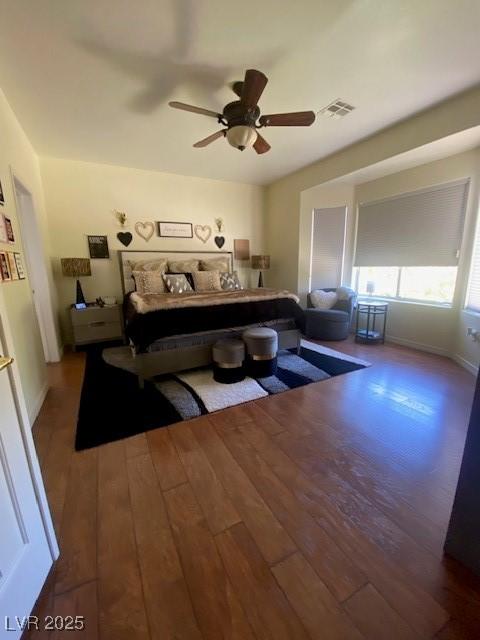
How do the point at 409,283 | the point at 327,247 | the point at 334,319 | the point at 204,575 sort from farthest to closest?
the point at 327,247 < the point at 334,319 < the point at 409,283 < the point at 204,575

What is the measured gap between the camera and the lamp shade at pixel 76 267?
3.56 meters

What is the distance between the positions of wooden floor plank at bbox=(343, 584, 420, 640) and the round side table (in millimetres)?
3201

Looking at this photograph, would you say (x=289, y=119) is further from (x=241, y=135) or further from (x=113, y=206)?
(x=113, y=206)

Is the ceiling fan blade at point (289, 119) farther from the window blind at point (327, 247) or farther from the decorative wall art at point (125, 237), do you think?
the decorative wall art at point (125, 237)

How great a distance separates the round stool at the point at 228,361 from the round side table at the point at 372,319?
7.08 feet

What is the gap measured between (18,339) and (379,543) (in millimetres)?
2615

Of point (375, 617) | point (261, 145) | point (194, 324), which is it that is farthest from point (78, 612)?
point (261, 145)

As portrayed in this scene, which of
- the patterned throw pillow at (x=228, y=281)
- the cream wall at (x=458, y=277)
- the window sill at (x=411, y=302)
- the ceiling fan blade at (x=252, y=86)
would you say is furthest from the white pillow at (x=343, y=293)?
the ceiling fan blade at (x=252, y=86)

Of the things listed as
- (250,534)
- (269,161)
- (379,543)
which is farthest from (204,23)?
(379,543)

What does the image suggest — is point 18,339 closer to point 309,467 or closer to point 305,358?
point 309,467

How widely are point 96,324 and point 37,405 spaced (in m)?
1.67

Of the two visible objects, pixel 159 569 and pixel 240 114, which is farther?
pixel 240 114

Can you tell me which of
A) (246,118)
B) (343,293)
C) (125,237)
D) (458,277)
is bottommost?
(343,293)

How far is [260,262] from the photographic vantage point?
483 cm
